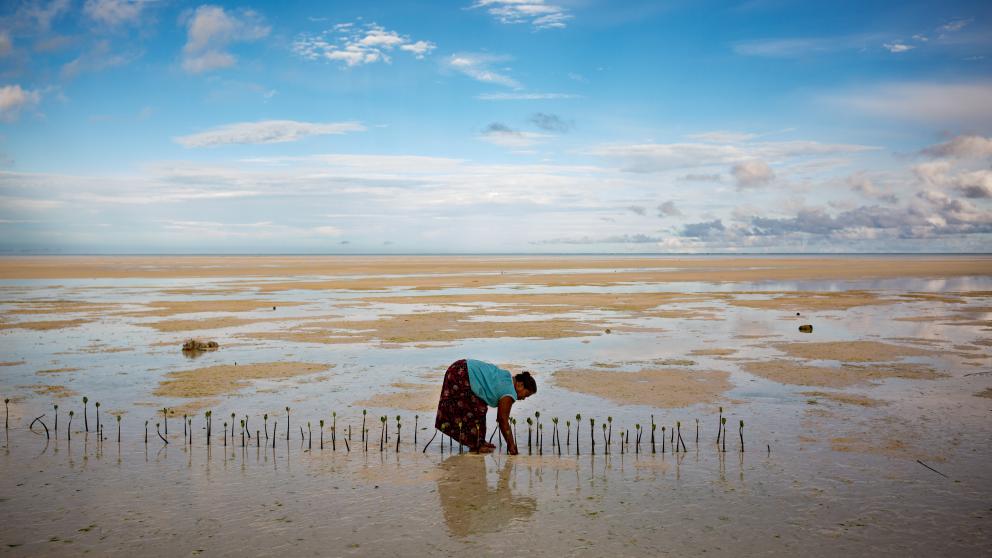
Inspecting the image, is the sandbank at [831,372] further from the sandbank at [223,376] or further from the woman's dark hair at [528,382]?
the sandbank at [223,376]

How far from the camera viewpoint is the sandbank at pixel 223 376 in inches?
575

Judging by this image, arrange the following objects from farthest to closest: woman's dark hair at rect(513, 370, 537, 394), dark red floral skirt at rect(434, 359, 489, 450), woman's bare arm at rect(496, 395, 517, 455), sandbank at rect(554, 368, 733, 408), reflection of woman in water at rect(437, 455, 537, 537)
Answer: sandbank at rect(554, 368, 733, 408) < dark red floral skirt at rect(434, 359, 489, 450) < woman's bare arm at rect(496, 395, 517, 455) < woman's dark hair at rect(513, 370, 537, 394) < reflection of woman in water at rect(437, 455, 537, 537)

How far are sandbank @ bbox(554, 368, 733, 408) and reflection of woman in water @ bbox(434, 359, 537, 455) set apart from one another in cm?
439

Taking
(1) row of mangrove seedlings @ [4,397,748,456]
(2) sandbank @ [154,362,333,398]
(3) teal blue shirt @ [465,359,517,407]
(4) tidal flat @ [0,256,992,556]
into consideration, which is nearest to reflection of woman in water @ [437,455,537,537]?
(4) tidal flat @ [0,256,992,556]

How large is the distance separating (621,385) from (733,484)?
21.6 feet

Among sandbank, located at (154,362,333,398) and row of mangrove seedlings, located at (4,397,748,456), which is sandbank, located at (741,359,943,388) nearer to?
row of mangrove seedlings, located at (4,397,748,456)

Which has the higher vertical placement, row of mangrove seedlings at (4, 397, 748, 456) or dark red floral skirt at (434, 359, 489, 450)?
dark red floral skirt at (434, 359, 489, 450)

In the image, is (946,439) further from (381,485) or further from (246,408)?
(246,408)

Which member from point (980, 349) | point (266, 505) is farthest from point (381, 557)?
point (980, 349)

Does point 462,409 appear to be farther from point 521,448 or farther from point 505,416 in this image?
point 521,448

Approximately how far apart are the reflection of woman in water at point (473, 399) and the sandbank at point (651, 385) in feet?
14.4

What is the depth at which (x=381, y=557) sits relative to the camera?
6727 millimetres

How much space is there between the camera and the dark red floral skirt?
33.7ft

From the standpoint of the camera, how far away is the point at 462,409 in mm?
10320
